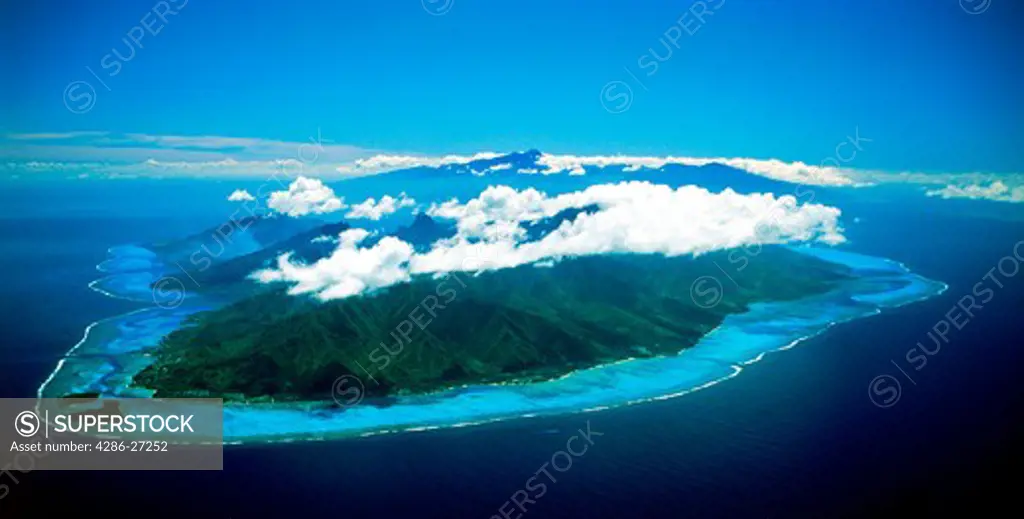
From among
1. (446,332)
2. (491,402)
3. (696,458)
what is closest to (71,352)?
(446,332)

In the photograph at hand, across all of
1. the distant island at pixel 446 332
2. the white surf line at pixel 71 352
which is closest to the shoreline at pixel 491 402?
the white surf line at pixel 71 352

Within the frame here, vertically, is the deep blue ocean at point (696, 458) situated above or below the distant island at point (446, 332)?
below

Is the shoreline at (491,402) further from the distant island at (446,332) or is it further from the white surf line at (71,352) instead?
the distant island at (446,332)

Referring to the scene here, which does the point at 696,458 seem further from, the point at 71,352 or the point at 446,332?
the point at 71,352

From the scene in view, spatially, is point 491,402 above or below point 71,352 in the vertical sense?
below

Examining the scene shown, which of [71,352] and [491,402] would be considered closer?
[491,402]

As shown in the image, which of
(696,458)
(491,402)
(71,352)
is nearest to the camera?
(696,458)

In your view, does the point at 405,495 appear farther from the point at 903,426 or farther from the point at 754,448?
the point at 903,426

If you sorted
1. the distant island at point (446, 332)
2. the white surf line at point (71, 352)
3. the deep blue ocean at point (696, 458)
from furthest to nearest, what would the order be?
1. the distant island at point (446, 332)
2. the white surf line at point (71, 352)
3. the deep blue ocean at point (696, 458)
